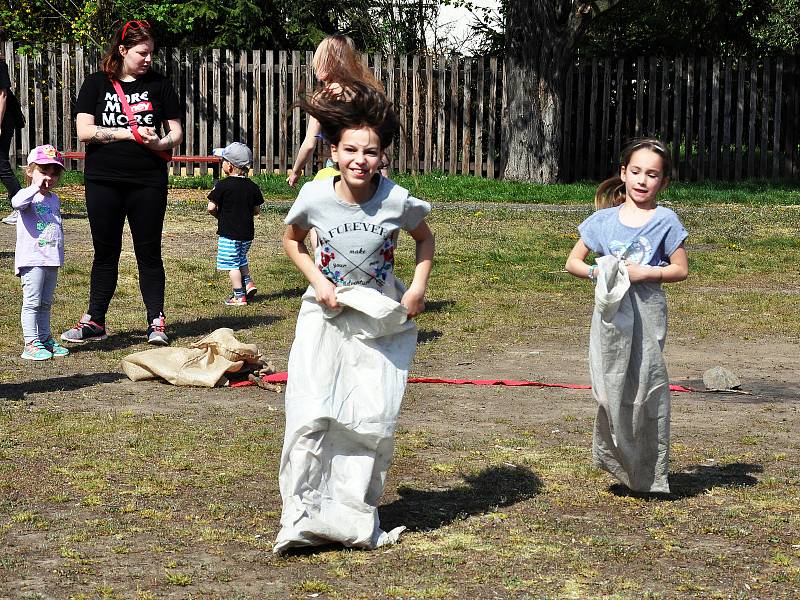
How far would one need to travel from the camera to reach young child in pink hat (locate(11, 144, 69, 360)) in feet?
27.3

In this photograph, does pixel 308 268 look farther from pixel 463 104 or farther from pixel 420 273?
pixel 463 104

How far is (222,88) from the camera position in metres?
22.2

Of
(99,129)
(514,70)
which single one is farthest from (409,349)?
(514,70)

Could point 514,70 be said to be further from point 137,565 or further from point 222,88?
point 137,565

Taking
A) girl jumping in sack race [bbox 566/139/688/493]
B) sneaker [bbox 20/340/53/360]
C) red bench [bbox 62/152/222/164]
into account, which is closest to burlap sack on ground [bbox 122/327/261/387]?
sneaker [bbox 20/340/53/360]

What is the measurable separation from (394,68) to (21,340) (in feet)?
43.5

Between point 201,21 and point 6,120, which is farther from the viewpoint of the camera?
point 201,21

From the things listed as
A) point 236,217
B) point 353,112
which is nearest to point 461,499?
point 353,112

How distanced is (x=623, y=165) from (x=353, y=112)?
4.31ft

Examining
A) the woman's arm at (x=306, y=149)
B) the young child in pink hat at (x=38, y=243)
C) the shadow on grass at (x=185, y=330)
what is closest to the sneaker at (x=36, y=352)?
the young child in pink hat at (x=38, y=243)

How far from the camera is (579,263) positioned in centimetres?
541

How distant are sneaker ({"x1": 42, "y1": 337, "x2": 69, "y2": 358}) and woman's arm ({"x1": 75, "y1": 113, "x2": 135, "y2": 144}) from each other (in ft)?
4.47

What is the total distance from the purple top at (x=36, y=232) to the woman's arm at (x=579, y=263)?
4130mm

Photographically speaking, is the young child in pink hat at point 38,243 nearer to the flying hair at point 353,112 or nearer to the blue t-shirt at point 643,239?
the flying hair at point 353,112
